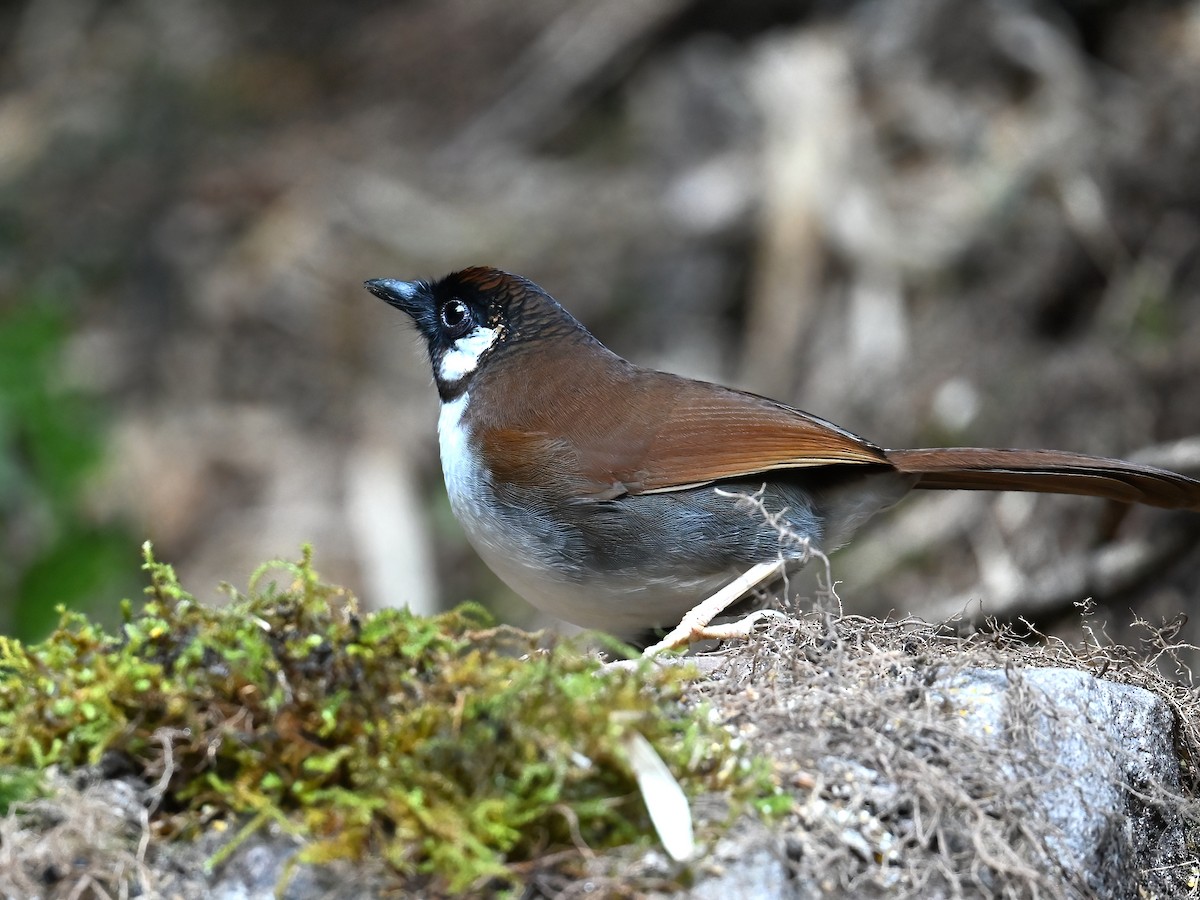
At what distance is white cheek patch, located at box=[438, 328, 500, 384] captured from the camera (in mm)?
4363

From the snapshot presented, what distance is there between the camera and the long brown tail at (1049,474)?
3.40 metres

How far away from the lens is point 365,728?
2078 millimetres

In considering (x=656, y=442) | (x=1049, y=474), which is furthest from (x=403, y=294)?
(x=1049, y=474)

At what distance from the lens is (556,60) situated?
10.6 metres

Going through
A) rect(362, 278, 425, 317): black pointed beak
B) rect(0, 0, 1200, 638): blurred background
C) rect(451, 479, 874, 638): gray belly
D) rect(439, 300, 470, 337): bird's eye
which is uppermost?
rect(0, 0, 1200, 638): blurred background

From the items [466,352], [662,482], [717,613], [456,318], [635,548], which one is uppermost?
[456,318]

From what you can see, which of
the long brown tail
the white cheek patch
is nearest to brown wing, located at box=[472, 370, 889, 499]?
the long brown tail

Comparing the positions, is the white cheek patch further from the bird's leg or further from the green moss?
the green moss

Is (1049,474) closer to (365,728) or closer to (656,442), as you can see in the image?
(656,442)

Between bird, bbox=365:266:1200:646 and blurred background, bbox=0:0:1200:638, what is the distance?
1.89 metres

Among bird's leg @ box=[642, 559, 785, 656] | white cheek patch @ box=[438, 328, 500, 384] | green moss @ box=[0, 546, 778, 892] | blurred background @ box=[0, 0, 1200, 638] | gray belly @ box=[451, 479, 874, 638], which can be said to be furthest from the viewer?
blurred background @ box=[0, 0, 1200, 638]

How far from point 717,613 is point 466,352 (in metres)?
1.48

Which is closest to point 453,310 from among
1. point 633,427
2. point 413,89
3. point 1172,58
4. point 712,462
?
point 633,427

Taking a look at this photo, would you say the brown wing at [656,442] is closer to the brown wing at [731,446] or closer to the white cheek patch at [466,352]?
the brown wing at [731,446]
